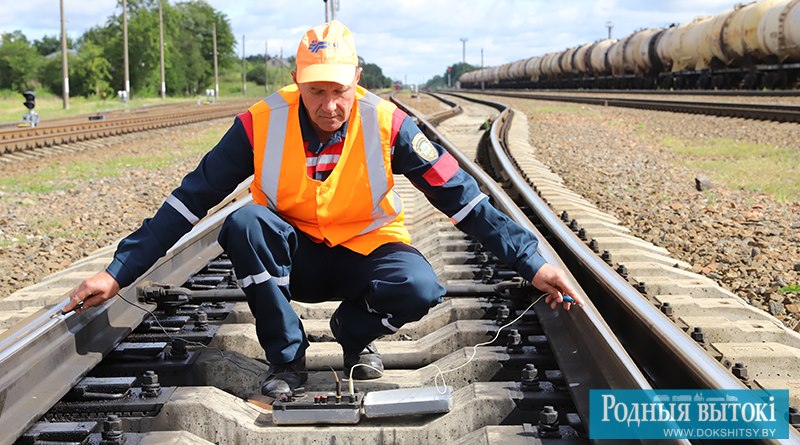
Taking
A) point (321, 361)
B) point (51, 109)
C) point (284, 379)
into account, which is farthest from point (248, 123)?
point (51, 109)

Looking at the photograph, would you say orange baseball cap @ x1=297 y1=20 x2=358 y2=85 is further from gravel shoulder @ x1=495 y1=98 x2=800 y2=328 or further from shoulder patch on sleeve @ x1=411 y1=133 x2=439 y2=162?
gravel shoulder @ x1=495 y1=98 x2=800 y2=328

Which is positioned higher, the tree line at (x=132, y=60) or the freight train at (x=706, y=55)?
the tree line at (x=132, y=60)

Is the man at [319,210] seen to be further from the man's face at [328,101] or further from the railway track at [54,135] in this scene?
the railway track at [54,135]

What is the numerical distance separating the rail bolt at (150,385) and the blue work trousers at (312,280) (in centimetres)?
39

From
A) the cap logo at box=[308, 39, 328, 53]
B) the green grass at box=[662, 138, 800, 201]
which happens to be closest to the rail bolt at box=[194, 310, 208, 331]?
the cap logo at box=[308, 39, 328, 53]

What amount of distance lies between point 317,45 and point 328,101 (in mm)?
180

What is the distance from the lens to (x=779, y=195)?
8016 millimetres

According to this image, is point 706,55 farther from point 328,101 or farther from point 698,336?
point 328,101

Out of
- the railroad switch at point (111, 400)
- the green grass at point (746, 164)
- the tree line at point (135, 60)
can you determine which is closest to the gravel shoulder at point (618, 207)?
the green grass at point (746, 164)

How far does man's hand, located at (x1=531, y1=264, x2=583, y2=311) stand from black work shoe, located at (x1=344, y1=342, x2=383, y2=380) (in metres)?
0.64

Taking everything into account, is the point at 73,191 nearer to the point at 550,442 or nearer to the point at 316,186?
the point at 316,186

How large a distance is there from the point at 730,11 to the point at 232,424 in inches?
1225

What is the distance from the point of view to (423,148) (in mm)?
3150

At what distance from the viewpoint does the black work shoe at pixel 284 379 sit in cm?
297
